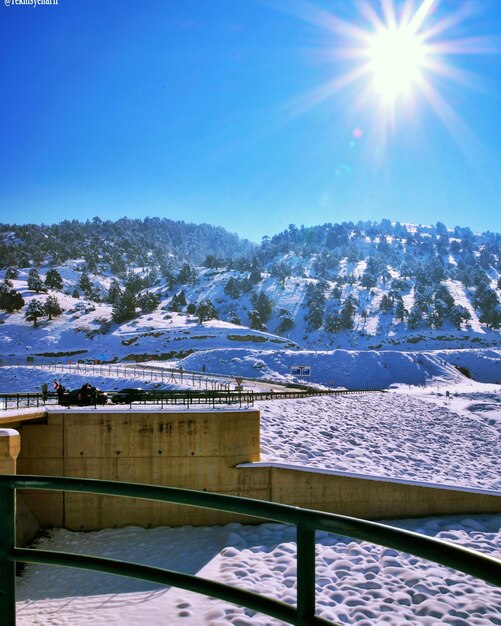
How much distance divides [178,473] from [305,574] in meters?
16.8

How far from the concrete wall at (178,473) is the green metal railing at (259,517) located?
52.2 ft

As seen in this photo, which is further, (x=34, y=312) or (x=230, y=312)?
(x=230, y=312)

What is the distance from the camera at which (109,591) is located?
12.5 metres

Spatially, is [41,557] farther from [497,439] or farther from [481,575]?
[497,439]

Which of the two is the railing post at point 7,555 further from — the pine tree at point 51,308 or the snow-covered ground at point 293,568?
the pine tree at point 51,308

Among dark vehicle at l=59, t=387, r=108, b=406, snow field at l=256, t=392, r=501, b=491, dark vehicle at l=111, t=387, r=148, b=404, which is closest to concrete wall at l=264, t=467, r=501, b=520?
snow field at l=256, t=392, r=501, b=491

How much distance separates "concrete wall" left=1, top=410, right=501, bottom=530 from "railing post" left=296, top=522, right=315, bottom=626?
16446 mm

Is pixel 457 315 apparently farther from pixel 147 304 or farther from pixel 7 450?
pixel 7 450

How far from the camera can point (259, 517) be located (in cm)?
221

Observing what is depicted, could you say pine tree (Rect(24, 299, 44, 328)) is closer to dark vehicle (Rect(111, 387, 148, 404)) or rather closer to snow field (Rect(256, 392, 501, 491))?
snow field (Rect(256, 392, 501, 491))

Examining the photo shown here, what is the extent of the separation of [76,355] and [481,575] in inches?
3712

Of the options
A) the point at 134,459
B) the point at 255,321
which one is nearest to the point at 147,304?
the point at 255,321

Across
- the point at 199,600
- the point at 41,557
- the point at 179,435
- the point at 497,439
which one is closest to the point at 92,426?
the point at 179,435

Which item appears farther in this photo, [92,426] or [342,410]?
[342,410]
